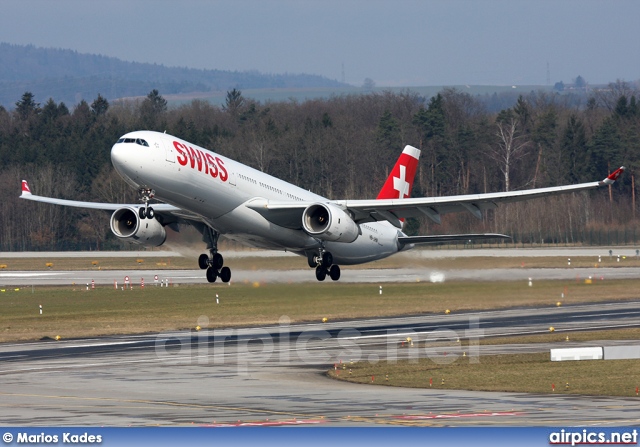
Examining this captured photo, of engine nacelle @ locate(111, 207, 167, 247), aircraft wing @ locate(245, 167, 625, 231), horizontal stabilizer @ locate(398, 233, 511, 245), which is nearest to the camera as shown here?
aircraft wing @ locate(245, 167, 625, 231)

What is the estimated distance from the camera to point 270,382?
1526 inches

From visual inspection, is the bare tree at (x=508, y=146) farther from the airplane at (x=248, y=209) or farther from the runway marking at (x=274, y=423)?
the runway marking at (x=274, y=423)

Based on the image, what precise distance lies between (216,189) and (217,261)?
701 cm

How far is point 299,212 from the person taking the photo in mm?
47094

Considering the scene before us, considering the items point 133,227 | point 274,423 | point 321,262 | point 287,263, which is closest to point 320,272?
point 321,262

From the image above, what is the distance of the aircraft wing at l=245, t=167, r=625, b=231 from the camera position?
151ft

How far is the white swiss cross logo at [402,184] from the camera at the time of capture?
5962cm

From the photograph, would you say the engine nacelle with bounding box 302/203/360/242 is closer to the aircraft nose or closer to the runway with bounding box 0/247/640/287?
the runway with bounding box 0/247/640/287

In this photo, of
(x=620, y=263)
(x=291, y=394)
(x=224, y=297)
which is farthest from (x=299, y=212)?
(x=620, y=263)

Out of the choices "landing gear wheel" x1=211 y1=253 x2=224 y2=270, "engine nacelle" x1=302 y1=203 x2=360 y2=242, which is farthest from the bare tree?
"engine nacelle" x1=302 y1=203 x2=360 y2=242

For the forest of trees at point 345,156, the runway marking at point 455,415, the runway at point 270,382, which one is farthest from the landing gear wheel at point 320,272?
the forest of trees at point 345,156

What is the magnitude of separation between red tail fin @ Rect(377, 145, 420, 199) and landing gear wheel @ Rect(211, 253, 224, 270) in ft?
38.7

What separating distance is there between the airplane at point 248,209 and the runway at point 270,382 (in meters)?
4.55

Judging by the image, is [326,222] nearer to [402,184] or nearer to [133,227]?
[133,227]
